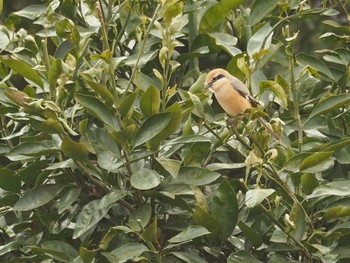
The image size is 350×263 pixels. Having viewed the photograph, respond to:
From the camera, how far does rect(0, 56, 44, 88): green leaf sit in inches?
86.0

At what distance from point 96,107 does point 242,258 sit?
1.49 feet

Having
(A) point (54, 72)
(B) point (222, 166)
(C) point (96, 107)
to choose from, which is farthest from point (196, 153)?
(A) point (54, 72)

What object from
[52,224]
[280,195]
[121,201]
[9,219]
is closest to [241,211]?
[280,195]

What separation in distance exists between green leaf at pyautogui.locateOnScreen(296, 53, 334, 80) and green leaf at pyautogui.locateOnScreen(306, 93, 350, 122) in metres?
0.24

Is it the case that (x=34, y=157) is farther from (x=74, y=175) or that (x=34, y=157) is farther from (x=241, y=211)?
(x=241, y=211)

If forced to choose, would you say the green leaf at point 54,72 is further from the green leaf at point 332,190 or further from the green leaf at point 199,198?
the green leaf at point 332,190

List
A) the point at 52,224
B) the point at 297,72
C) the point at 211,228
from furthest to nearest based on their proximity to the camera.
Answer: the point at 297,72 → the point at 52,224 → the point at 211,228

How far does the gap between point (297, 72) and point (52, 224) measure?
2.47 feet

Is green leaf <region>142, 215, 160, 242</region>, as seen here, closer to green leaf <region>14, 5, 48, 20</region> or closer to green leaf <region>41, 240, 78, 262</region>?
green leaf <region>41, 240, 78, 262</region>

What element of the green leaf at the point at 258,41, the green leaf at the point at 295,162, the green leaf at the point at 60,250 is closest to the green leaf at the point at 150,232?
the green leaf at the point at 60,250

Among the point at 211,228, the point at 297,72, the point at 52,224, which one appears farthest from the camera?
the point at 297,72

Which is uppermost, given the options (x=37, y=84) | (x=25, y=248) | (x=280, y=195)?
(x=37, y=84)

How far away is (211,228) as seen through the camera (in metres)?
2.05

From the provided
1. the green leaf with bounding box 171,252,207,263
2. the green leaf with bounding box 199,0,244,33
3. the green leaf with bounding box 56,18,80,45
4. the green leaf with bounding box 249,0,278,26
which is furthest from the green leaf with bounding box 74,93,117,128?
the green leaf with bounding box 249,0,278,26
